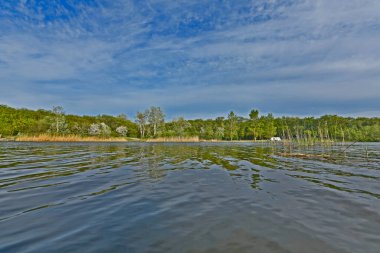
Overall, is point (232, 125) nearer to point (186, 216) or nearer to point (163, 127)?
point (163, 127)

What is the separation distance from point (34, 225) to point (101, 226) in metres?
1.28

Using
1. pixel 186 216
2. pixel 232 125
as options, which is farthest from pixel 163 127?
pixel 186 216

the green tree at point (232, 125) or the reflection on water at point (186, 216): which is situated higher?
the green tree at point (232, 125)

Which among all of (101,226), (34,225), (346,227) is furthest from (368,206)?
(34,225)

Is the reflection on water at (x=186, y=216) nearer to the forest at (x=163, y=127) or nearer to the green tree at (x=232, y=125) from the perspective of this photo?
the forest at (x=163, y=127)

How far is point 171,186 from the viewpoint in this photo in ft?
25.4

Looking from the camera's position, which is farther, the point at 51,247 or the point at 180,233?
the point at 180,233

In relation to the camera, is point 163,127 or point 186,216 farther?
point 163,127

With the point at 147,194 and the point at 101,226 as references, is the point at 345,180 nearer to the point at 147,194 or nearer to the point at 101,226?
the point at 147,194

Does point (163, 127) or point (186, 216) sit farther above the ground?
point (163, 127)

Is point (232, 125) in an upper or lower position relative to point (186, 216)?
upper

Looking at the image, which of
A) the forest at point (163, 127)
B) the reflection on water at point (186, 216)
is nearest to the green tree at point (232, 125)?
the forest at point (163, 127)

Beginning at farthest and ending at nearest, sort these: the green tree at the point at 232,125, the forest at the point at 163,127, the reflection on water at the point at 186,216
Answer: the green tree at the point at 232,125, the forest at the point at 163,127, the reflection on water at the point at 186,216

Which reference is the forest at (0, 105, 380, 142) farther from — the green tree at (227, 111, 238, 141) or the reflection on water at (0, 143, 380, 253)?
the reflection on water at (0, 143, 380, 253)
